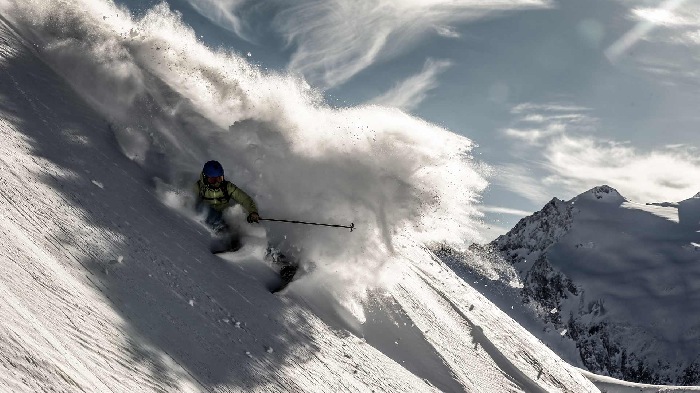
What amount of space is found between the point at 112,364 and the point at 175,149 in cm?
753

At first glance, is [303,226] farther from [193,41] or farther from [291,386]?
[193,41]

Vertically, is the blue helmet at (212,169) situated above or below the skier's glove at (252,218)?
above

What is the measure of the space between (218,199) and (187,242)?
4.74ft

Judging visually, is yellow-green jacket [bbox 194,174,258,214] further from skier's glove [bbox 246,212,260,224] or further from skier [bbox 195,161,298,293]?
skier's glove [bbox 246,212,260,224]

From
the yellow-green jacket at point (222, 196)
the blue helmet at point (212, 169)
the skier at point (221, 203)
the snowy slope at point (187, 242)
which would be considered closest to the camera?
the snowy slope at point (187, 242)

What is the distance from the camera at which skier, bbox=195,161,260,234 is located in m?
9.14

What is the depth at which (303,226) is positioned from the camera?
10.7 meters

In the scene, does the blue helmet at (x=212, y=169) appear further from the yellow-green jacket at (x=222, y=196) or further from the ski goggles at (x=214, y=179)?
the yellow-green jacket at (x=222, y=196)

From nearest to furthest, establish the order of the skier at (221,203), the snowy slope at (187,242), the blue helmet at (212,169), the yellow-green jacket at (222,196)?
the snowy slope at (187,242) → the blue helmet at (212,169) → the skier at (221,203) → the yellow-green jacket at (222,196)

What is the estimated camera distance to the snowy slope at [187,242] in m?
4.55

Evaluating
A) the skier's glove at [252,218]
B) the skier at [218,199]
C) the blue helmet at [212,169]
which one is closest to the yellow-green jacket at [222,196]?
the skier at [218,199]

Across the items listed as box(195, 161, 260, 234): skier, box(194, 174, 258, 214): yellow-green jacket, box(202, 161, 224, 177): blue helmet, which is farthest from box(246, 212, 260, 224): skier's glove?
box(202, 161, 224, 177): blue helmet

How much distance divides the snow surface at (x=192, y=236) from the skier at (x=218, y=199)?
26cm

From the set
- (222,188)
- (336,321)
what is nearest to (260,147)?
(222,188)
